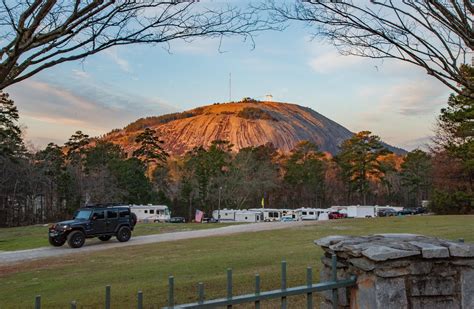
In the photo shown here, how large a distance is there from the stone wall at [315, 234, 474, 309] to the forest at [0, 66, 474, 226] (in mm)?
32684

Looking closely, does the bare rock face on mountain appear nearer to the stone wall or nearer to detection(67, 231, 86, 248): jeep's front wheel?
detection(67, 231, 86, 248): jeep's front wheel

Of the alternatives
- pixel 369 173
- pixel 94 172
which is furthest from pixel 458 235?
pixel 369 173

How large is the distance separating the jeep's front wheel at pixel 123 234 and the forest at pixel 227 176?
60.1 ft

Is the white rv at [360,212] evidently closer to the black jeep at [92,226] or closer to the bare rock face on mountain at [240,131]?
the black jeep at [92,226]

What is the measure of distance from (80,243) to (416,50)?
16.0 meters

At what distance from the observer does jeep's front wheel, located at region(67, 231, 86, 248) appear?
18141 mm

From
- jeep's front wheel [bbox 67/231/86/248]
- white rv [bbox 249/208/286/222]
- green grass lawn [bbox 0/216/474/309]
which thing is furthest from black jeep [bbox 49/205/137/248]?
white rv [bbox 249/208/286/222]

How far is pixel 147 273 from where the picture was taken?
1042 cm

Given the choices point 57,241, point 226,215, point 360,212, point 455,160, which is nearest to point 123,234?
point 57,241

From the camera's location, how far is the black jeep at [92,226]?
18.5 meters

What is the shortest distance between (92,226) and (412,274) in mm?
17167

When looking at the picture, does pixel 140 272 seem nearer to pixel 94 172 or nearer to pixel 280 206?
pixel 94 172

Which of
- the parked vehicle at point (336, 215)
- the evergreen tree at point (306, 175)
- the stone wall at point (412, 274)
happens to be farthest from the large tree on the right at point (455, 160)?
the stone wall at point (412, 274)

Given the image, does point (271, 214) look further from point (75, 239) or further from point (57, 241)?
point (75, 239)
